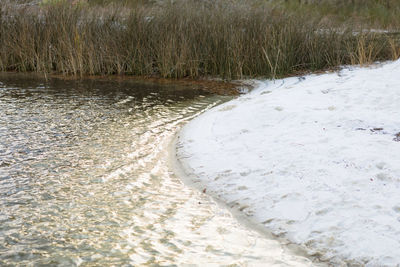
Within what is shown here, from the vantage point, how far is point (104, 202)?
3.83 meters

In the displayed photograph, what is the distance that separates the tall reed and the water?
330 centimetres

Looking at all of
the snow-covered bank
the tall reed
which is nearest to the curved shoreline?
the snow-covered bank

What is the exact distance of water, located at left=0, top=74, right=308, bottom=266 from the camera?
10.1ft

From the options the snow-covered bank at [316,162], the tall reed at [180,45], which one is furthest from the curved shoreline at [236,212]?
the tall reed at [180,45]

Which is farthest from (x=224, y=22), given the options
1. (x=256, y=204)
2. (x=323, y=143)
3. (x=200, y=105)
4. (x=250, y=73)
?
(x=256, y=204)

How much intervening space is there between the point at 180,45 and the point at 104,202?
21.3ft

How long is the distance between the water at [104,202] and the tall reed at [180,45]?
10.8 ft

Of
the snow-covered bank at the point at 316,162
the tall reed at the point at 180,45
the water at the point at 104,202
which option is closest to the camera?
the water at the point at 104,202

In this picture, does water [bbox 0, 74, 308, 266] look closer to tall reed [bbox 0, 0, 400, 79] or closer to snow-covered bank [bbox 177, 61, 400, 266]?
snow-covered bank [bbox 177, 61, 400, 266]

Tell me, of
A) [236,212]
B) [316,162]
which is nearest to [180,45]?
[316,162]

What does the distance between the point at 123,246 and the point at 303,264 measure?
116 centimetres

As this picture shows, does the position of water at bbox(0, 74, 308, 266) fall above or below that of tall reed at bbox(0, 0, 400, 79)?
below

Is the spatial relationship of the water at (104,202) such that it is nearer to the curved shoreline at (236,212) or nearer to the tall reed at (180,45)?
the curved shoreline at (236,212)

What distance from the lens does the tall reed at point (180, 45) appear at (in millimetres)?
9758
